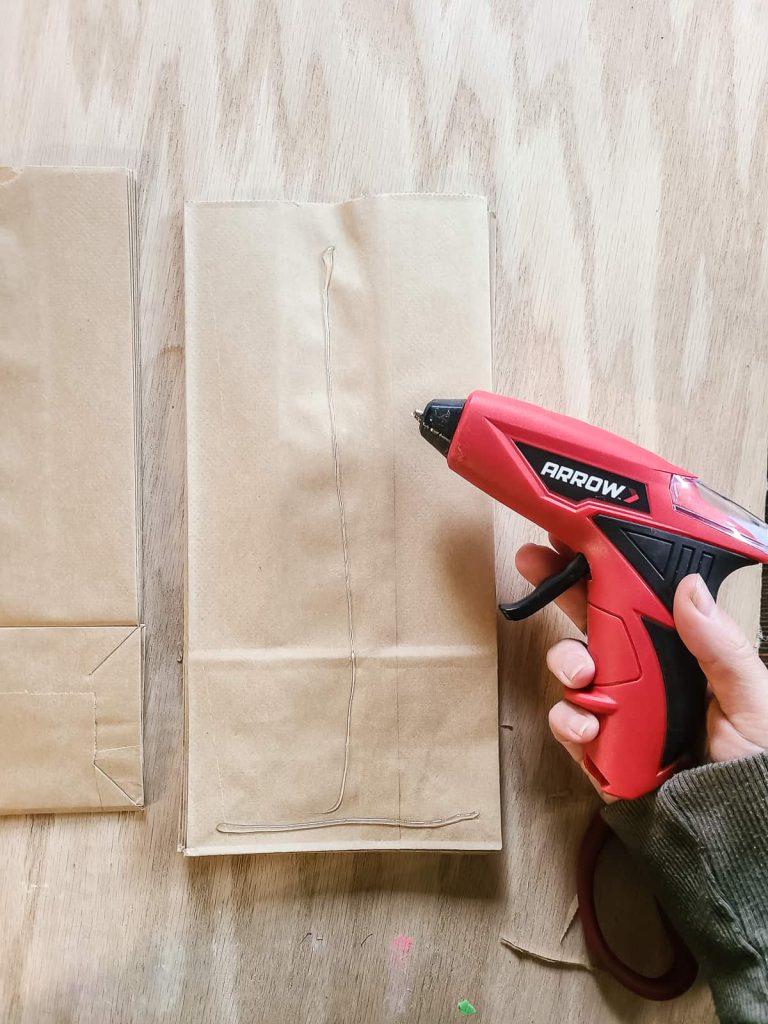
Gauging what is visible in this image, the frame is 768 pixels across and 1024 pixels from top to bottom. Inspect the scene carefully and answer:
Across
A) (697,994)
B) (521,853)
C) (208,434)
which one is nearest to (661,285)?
(208,434)

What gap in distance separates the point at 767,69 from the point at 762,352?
0.91 ft

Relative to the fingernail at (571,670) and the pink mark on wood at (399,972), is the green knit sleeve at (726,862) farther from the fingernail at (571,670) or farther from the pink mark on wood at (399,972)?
the pink mark on wood at (399,972)

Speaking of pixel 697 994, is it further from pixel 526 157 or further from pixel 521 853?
pixel 526 157

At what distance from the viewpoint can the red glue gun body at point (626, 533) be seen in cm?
57

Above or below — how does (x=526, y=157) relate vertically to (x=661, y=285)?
above

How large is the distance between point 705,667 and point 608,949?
0.30 m

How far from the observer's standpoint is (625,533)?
1.87ft

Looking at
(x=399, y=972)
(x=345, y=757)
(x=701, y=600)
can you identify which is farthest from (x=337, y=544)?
(x=399, y=972)

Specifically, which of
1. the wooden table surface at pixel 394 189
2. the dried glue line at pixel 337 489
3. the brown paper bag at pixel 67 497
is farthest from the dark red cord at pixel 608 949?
the brown paper bag at pixel 67 497

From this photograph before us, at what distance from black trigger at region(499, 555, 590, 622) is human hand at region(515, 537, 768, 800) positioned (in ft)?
0.14

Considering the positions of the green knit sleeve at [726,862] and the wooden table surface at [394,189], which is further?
the wooden table surface at [394,189]

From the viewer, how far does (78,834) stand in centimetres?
69

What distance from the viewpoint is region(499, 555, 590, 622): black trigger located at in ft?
1.97

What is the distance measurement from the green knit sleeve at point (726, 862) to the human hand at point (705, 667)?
0.12 feet
